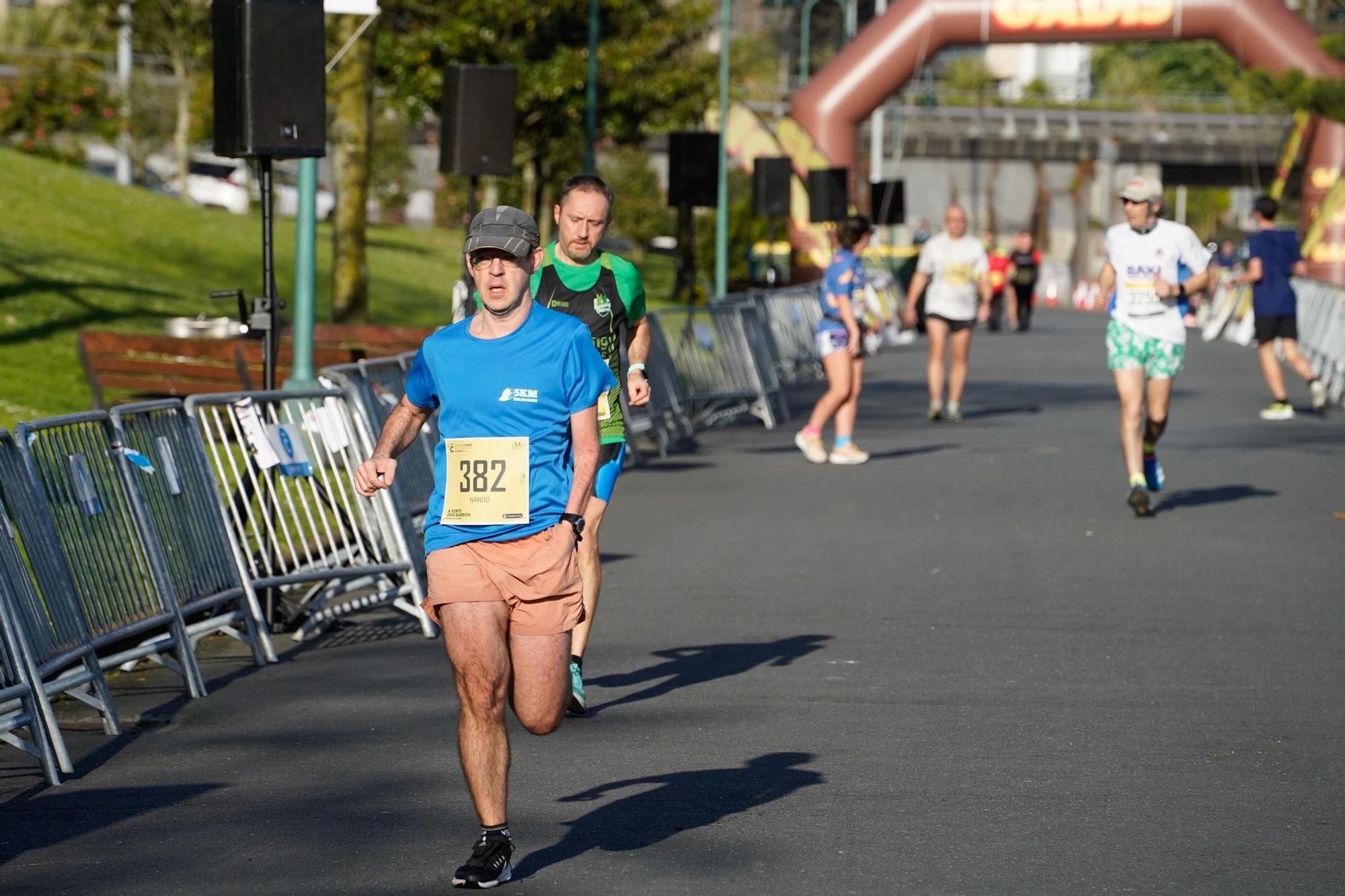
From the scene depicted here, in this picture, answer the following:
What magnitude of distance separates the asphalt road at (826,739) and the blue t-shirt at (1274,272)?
27.8 feet

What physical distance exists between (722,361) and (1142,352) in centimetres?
763

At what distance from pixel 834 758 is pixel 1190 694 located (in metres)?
1.82

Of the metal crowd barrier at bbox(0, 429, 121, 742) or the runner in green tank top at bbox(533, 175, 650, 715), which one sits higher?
the runner in green tank top at bbox(533, 175, 650, 715)

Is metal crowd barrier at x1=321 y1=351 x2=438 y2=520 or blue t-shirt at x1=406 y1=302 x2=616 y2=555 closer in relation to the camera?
blue t-shirt at x1=406 y1=302 x2=616 y2=555

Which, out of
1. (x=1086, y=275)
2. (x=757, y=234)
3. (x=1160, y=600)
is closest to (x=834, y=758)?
(x=1160, y=600)

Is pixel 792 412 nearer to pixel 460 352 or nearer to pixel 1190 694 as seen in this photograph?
pixel 1190 694

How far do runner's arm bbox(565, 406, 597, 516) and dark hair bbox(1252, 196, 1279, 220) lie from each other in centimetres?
1635

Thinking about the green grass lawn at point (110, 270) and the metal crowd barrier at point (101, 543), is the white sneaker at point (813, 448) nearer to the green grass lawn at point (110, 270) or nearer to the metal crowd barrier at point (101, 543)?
the green grass lawn at point (110, 270)

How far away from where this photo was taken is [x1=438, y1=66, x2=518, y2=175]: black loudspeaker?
1725 centimetres

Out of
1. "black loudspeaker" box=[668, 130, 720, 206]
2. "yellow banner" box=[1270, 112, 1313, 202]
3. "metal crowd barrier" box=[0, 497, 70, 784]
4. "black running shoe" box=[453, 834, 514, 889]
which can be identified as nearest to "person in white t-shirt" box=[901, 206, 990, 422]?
"black loudspeaker" box=[668, 130, 720, 206]

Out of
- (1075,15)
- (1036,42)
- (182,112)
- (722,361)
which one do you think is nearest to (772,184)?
(1075,15)

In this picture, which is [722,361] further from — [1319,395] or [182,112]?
[182,112]

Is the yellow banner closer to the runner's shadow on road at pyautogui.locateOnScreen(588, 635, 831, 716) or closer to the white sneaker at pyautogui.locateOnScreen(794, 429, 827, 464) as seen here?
the white sneaker at pyautogui.locateOnScreen(794, 429, 827, 464)

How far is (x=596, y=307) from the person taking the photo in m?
8.47
